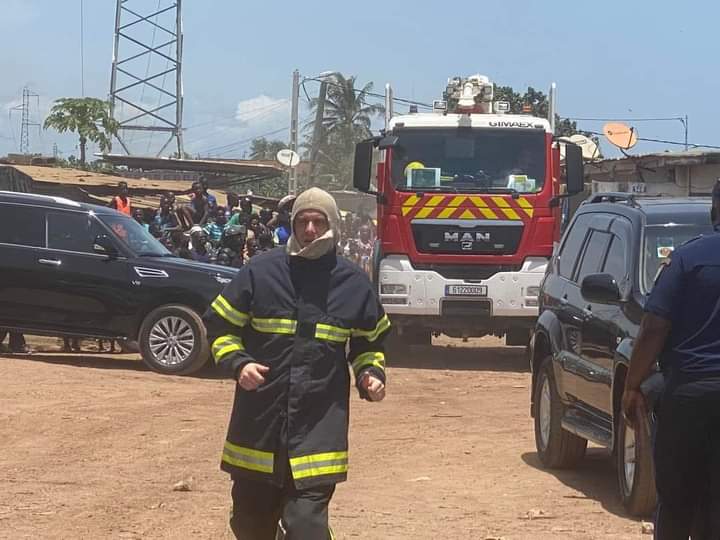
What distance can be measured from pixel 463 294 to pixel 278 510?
11872 millimetres

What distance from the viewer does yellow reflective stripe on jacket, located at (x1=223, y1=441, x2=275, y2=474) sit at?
5492 mm

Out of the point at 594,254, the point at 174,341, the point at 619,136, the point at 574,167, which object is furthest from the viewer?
the point at 619,136

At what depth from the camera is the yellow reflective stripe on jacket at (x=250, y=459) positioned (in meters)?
5.49

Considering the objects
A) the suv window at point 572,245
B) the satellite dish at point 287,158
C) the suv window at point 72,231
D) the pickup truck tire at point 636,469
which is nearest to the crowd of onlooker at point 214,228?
the suv window at point 72,231

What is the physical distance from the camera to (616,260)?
30.1 feet

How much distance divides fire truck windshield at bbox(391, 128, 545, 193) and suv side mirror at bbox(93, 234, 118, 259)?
3575 millimetres

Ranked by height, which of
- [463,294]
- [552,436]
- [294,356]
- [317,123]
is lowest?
[552,436]

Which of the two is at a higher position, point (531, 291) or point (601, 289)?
point (601, 289)

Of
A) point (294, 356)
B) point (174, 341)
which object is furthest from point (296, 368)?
point (174, 341)

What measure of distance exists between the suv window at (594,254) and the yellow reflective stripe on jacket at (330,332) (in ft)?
14.0

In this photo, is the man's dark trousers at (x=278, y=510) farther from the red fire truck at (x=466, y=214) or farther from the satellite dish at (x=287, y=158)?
the satellite dish at (x=287, y=158)

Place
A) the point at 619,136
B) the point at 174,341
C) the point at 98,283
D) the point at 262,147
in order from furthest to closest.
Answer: the point at 262,147 < the point at 619,136 < the point at 98,283 < the point at 174,341

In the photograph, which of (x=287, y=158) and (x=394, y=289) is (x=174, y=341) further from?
(x=287, y=158)

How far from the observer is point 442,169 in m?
17.5
